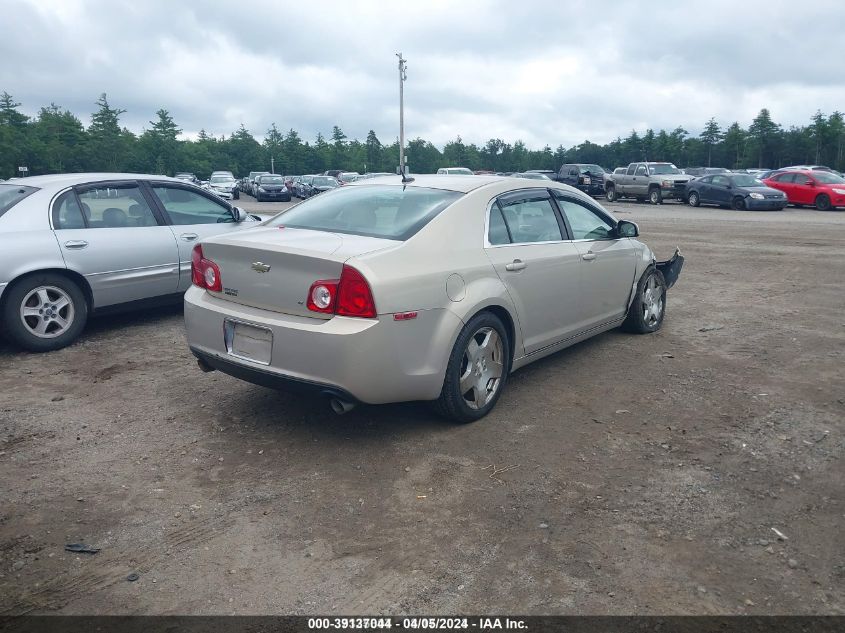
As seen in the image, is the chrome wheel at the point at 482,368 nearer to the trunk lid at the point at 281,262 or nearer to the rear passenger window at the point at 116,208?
the trunk lid at the point at 281,262

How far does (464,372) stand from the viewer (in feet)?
15.2

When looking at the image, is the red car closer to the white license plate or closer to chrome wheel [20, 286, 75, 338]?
chrome wheel [20, 286, 75, 338]

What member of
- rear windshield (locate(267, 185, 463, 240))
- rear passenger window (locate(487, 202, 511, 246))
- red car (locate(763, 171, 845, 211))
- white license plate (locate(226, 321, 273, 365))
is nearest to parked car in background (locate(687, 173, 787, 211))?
red car (locate(763, 171, 845, 211))

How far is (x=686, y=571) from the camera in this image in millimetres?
3068

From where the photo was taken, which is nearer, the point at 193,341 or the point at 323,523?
the point at 323,523

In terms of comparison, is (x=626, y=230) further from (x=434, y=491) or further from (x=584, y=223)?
(x=434, y=491)

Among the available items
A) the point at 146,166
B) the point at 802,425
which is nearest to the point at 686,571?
the point at 802,425

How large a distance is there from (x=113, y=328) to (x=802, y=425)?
20.1 feet

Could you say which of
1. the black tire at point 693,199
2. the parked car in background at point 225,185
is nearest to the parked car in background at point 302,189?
the parked car in background at point 225,185

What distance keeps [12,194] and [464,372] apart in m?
4.58

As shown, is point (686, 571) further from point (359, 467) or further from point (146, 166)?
point (146, 166)

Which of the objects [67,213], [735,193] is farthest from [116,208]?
[735,193]

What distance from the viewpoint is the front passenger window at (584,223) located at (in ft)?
19.3

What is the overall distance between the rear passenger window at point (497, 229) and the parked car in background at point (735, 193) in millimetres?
24611
